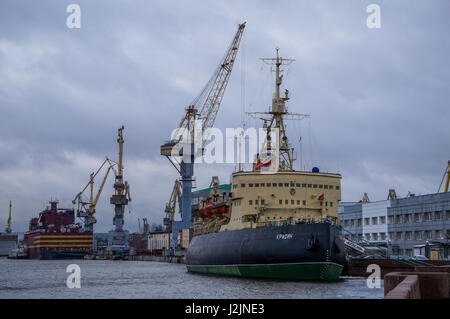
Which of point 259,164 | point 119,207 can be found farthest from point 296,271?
point 119,207

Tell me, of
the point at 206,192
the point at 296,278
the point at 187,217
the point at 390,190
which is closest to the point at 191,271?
the point at 296,278

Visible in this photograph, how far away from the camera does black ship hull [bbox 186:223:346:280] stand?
3944cm

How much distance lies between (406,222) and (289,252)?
4279 cm

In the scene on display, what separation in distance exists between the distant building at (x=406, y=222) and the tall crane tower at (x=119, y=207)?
9348 centimetres

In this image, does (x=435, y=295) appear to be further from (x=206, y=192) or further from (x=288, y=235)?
(x=206, y=192)

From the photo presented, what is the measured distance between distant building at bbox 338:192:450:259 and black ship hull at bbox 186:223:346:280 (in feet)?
72.1

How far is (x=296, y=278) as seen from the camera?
1608 inches

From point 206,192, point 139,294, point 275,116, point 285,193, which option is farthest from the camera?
point 206,192

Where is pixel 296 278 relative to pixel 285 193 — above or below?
below

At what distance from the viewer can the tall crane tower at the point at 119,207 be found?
170 m

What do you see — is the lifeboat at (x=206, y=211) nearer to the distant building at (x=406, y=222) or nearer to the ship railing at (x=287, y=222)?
the ship railing at (x=287, y=222)

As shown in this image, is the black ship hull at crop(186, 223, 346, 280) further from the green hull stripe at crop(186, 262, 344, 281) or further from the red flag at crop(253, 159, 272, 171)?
the red flag at crop(253, 159, 272, 171)

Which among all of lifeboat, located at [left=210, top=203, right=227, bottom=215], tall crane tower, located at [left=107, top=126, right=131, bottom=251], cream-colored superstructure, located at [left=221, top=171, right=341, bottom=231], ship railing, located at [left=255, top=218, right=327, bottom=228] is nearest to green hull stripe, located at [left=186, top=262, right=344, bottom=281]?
ship railing, located at [left=255, top=218, right=327, bottom=228]
